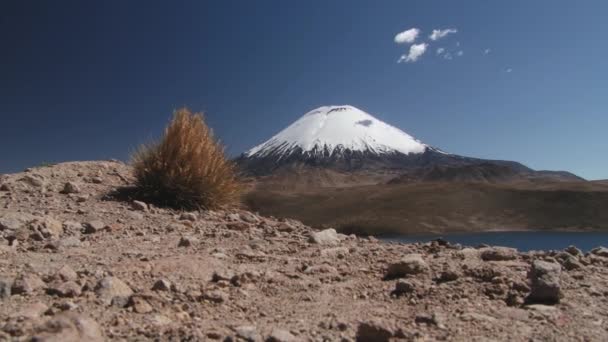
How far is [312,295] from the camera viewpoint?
246cm

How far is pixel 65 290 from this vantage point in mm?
2158

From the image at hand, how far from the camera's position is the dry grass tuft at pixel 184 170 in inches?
204

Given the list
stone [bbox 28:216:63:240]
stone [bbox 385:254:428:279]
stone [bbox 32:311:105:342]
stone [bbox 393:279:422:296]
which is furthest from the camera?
stone [bbox 28:216:63:240]

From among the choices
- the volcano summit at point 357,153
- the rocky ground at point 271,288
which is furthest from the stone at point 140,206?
the volcano summit at point 357,153

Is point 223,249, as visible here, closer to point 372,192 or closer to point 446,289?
point 446,289

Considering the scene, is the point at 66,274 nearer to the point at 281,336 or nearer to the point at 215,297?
the point at 215,297

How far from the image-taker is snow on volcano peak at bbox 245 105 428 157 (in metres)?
142

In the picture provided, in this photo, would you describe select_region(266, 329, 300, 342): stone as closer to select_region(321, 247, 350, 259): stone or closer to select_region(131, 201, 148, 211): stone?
select_region(321, 247, 350, 259): stone

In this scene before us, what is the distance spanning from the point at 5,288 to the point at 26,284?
3.4 inches

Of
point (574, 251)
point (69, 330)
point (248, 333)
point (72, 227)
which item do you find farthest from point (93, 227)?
point (574, 251)

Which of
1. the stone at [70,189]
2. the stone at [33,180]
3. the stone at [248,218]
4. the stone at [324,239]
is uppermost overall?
the stone at [33,180]

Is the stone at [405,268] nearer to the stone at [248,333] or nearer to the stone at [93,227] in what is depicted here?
the stone at [248,333]

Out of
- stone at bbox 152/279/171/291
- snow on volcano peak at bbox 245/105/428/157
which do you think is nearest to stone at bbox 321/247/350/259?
stone at bbox 152/279/171/291

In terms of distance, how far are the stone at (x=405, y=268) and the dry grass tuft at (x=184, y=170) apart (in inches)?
118
